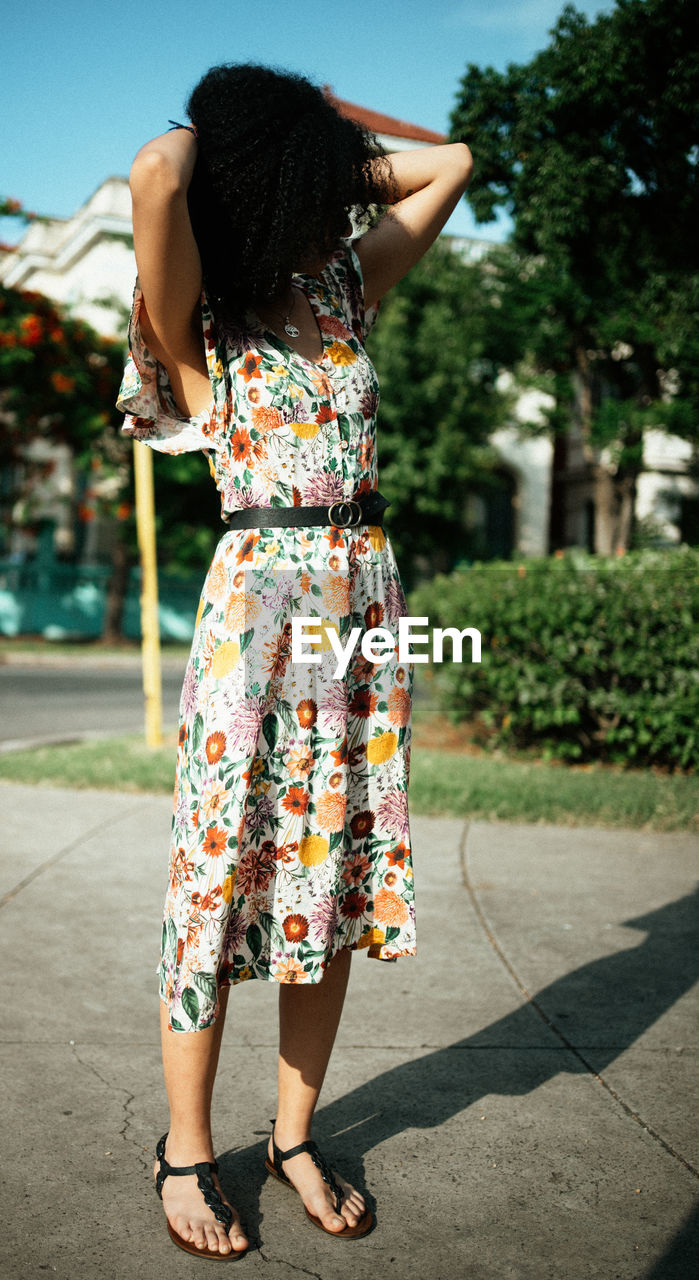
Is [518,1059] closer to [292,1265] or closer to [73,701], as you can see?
[292,1265]

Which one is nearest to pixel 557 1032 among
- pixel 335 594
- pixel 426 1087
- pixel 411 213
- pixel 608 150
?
pixel 426 1087

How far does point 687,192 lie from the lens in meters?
4.54

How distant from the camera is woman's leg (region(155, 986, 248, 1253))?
194 cm

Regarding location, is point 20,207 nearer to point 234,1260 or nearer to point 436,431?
point 436,431

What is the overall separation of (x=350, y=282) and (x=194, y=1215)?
1.80 metres

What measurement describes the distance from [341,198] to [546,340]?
1072 centimetres

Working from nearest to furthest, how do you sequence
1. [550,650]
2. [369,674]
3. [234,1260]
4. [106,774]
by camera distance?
[234,1260]
[369,674]
[106,774]
[550,650]

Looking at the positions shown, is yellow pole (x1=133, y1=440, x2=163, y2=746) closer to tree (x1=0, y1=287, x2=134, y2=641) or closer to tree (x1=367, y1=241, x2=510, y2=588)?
tree (x1=0, y1=287, x2=134, y2=641)

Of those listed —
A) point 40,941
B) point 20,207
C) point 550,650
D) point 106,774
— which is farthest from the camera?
point 20,207

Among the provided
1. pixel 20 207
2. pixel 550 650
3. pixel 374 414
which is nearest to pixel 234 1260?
pixel 374 414

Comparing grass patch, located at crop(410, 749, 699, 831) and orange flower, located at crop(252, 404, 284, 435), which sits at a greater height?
orange flower, located at crop(252, 404, 284, 435)

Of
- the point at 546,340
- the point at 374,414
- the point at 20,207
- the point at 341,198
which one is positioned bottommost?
the point at 374,414

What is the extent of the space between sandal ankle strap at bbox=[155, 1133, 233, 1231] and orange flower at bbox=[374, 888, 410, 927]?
0.56 metres

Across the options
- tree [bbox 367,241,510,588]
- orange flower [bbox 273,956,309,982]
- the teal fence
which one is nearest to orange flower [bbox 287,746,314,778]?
orange flower [bbox 273,956,309,982]
